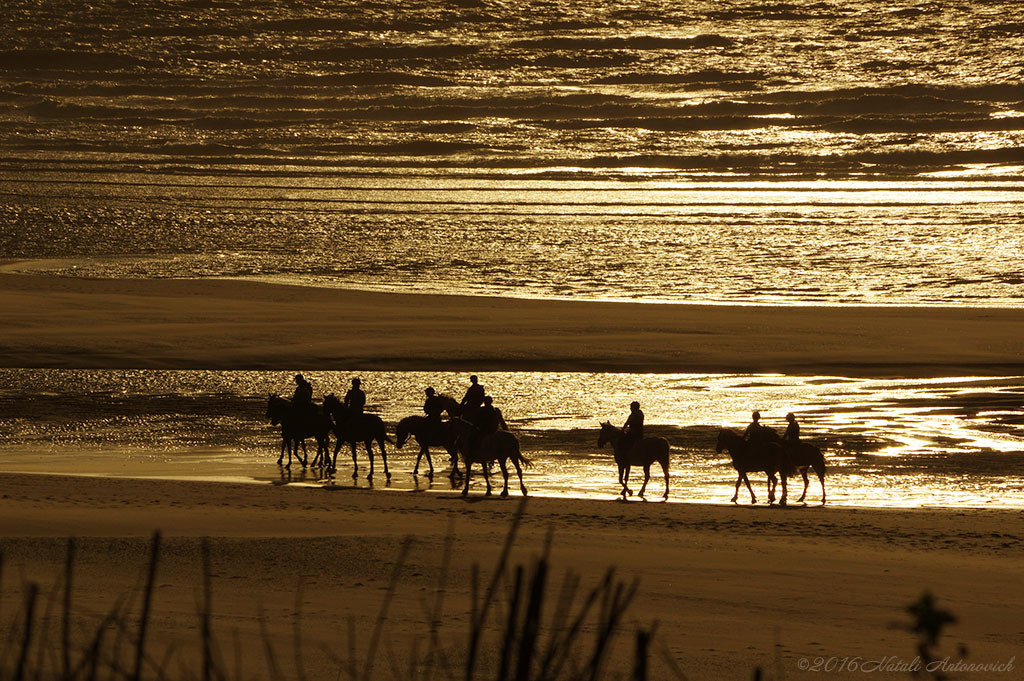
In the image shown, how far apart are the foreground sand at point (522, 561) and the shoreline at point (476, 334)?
30.3 ft

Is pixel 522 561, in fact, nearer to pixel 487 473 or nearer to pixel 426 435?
pixel 487 473

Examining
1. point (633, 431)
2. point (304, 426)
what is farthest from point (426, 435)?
point (633, 431)

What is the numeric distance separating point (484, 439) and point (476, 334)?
10930mm

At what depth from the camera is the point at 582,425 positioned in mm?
19312

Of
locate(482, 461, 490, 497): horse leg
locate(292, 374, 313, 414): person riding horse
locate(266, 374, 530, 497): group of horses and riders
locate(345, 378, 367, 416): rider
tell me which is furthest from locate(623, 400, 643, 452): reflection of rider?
locate(292, 374, 313, 414): person riding horse

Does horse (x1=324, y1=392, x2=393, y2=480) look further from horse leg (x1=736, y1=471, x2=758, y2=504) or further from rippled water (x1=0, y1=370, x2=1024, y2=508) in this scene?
horse leg (x1=736, y1=471, x2=758, y2=504)

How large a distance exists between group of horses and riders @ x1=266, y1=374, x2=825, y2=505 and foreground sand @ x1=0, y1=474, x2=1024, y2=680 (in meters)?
0.60

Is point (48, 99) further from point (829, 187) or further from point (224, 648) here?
point (224, 648)

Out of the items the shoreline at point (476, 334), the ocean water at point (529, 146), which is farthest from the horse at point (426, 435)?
the ocean water at point (529, 146)

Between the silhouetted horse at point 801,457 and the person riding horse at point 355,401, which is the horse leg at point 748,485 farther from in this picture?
the person riding horse at point 355,401

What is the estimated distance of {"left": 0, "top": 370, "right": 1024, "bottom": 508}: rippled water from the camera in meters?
16.1

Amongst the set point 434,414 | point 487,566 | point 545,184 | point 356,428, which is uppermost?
point 545,184

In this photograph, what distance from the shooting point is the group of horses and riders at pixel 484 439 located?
1497cm
